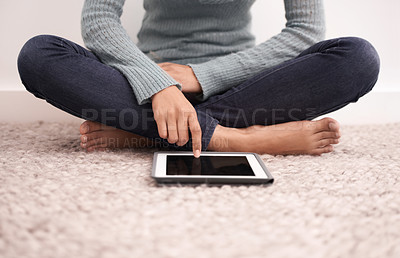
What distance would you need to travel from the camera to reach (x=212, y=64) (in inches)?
31.8

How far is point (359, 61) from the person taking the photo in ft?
2.47

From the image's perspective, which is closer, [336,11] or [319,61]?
[319,61]

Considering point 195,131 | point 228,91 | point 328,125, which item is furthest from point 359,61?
point 195,131

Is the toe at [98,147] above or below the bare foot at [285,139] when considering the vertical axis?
below

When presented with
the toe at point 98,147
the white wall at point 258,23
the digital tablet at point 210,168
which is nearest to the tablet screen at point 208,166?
the digital tablet at point 210,168

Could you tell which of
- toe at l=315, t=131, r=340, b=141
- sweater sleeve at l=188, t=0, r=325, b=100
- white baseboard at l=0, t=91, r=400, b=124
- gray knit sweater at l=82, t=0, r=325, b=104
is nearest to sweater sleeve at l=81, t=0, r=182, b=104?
gray knit sweater at l=82, t=0, r=325, b=104

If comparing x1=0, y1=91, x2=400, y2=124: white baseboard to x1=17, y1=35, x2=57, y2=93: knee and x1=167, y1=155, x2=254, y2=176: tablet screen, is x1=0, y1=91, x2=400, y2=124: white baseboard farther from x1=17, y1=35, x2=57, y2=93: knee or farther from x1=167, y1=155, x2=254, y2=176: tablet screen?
x1=167, y1=155, x2=254, y2=176: tablet screen

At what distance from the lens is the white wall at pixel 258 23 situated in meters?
1.18

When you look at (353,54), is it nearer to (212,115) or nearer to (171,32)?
(212,115)

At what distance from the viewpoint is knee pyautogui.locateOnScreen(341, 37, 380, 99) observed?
75 centimetres

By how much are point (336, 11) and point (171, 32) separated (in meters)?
0.72

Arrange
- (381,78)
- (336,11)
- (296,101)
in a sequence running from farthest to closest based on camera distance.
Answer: (381,78) → (336,11) → (296,101)

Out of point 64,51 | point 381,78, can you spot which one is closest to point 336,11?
point 381,78

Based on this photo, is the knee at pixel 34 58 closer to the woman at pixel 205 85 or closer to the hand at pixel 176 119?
the woman at pixel 205 85
